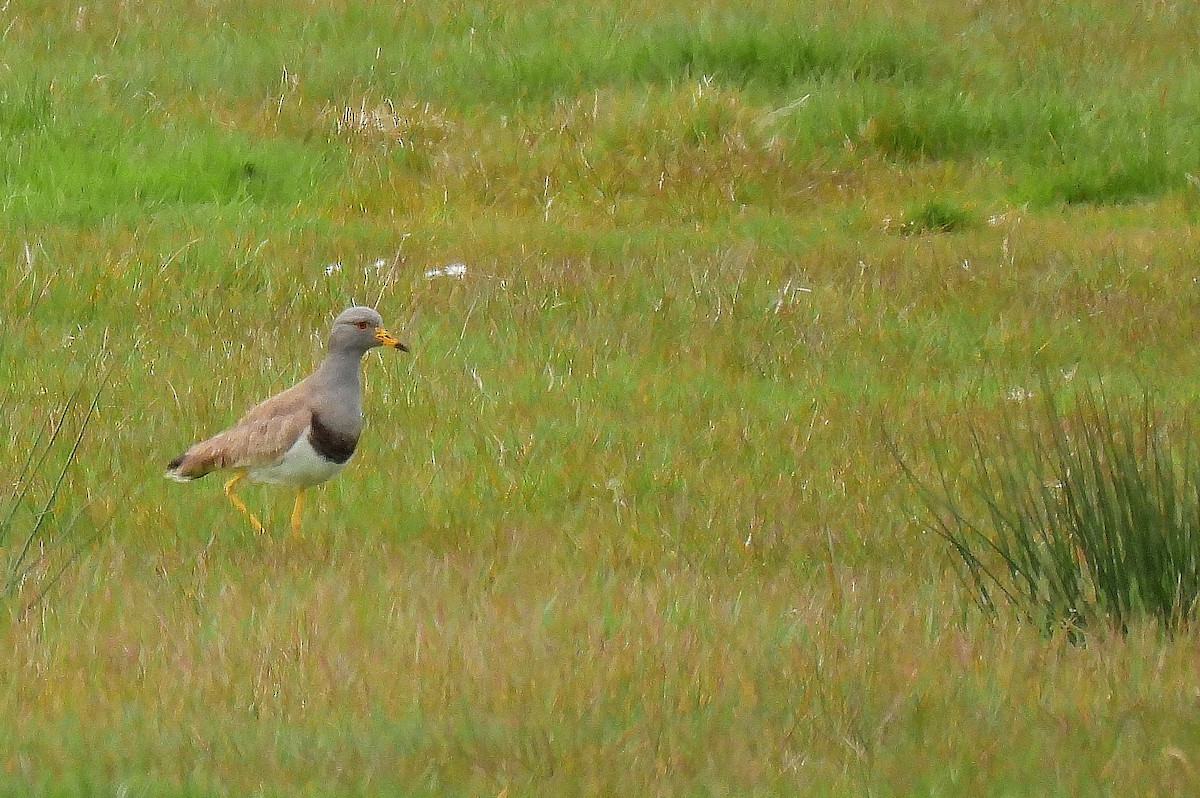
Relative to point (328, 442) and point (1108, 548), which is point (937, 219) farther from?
point (1108, 548)

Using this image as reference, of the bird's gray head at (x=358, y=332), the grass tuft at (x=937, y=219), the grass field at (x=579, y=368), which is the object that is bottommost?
the grass tuft at (x=937, y=219)

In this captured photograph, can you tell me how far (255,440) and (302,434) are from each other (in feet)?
0.56

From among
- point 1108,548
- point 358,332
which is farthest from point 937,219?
point 1108,548

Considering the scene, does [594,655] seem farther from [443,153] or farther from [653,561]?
[443,153]

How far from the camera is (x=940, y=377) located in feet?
26.9

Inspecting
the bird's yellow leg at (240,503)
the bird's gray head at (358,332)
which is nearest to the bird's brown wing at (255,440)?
the bird's yellow leg at (240,503)

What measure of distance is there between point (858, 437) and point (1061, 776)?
343 cm

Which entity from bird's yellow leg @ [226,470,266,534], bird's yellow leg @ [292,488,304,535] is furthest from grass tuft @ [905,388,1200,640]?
bird's yellow leg @ [226,470,266,534]

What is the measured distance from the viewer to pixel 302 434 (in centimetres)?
589

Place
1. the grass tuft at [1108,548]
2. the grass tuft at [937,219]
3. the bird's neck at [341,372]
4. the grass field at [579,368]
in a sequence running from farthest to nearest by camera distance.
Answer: the grass tuft at [937,219]
the bird's neck at [341,372]
the grass tuft at [1108,548]
the grass field at [579,368]

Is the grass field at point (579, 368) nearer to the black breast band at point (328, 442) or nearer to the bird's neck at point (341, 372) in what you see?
the black breast band at point (328, 442)

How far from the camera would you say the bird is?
19.3ft

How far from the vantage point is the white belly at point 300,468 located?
5867 mm

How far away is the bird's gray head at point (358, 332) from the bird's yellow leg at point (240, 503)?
21.3 inches
